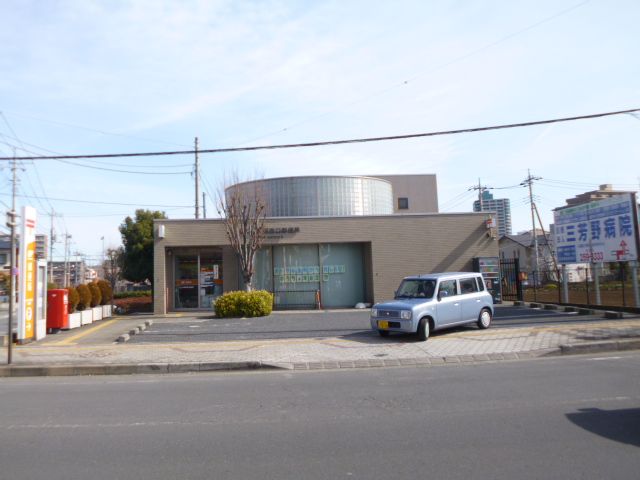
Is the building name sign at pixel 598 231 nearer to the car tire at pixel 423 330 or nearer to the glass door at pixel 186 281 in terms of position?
the car tire at pixel 423 330

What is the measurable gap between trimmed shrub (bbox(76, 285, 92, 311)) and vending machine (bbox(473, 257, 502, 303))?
16767mm

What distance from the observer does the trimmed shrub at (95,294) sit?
70.1 ft

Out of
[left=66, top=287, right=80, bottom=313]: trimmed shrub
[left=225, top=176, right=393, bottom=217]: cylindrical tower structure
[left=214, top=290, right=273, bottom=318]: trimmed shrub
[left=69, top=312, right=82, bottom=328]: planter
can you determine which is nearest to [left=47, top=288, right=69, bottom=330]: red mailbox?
[left=69, top=312, right=82, bottom=328]: planter

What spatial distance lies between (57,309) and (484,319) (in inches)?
537

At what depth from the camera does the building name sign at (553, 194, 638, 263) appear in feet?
57.9

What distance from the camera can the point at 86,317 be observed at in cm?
1966

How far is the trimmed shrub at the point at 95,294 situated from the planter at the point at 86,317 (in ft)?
4.13

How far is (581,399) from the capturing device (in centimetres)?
727

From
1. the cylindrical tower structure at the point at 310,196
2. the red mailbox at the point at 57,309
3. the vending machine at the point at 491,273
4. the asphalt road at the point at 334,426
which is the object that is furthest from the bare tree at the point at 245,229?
the asphalt road at the point at 334,426

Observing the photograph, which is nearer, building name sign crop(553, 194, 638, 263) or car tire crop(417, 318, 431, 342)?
car tire crop(417, 318, 431, 342)

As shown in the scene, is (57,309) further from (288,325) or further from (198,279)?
(198,279)

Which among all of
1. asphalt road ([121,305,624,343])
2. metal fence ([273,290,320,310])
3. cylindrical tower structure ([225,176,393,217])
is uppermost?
cylindrical tower structure ([225,176,393,217])

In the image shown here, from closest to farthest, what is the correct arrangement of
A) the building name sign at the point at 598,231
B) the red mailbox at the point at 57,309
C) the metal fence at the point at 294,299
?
1. the red mailbox at the point at 57,309
2. the building name sign at the point at 598,231
3. the metal fence at the point at 294,299

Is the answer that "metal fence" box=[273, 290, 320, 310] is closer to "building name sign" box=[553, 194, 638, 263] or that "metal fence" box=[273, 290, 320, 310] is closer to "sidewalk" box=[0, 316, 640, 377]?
"sidewalk" box=[0, 316, 640, 377]
